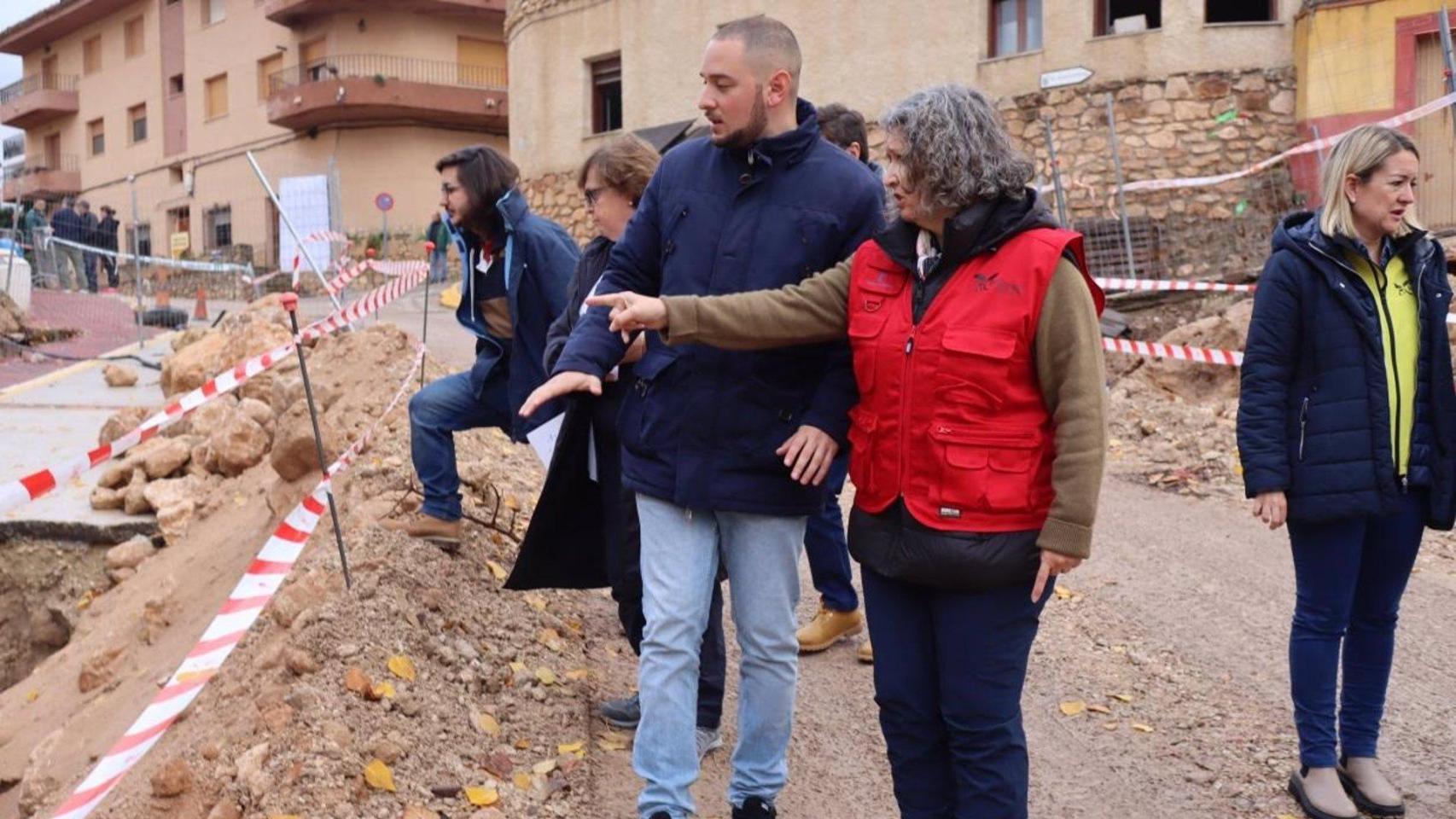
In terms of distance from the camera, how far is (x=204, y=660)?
4.39m

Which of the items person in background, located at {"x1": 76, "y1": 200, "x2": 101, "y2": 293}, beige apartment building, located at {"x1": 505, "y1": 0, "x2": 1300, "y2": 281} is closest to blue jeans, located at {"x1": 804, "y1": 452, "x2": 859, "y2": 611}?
beige apartment building, located at {"x1": 505, "y1": 0, "x2": 1300, "y2": 281}

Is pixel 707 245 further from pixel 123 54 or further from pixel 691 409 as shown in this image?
pixel 123 54

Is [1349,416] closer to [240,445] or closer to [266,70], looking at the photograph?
[240,445]

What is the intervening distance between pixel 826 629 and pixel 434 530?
1689 millimetres

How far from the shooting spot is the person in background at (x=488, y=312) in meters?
4.93

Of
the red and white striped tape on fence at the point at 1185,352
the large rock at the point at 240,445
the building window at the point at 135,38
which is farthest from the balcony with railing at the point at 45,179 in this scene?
the red and white striped tape on fence at the point at 1185,352

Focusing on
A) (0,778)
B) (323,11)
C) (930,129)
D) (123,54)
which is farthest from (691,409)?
(123,54)

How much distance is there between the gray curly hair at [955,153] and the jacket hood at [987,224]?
0.08ft

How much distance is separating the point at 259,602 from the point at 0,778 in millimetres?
2582

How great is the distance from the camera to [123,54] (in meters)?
43.7

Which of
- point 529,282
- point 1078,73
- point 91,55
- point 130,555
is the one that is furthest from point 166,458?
point 91,55

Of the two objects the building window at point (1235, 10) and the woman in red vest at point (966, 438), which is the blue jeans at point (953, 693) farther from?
the building window at point (1235, 10)

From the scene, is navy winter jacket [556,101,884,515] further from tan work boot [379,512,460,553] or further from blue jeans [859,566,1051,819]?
tan work boot [379,512,460,553]

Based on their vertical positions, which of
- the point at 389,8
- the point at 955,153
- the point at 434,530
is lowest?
the point at 434,530
